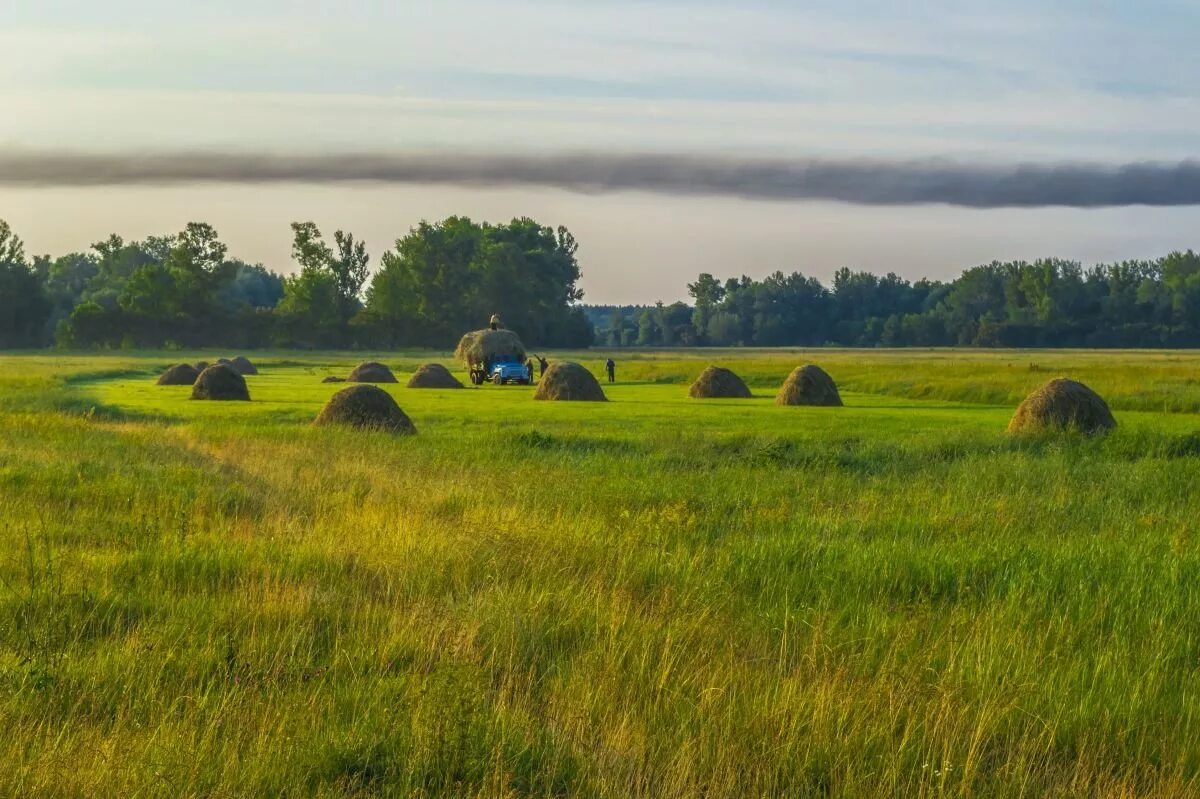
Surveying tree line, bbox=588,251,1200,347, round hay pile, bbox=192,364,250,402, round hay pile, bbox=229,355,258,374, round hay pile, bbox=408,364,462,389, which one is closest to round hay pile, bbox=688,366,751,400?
round hay pile, bbox=408,364,462,389

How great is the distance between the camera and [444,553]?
9867mm

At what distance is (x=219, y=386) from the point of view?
122ft

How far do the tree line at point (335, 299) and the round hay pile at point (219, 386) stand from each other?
211 ft

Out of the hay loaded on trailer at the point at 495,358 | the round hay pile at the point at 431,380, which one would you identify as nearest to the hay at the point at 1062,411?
the round hay pile at the point at 431,380

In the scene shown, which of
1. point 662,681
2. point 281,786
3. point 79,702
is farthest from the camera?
point 662,681

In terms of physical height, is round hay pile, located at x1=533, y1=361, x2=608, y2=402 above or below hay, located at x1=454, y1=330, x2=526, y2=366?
below

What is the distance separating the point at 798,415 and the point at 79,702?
2482cm

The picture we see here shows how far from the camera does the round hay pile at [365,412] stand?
24.2 m

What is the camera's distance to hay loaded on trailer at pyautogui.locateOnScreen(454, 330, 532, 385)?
53.2 meters

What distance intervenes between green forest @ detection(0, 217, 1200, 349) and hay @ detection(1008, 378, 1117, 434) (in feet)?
279

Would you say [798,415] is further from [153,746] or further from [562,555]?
[153,746]

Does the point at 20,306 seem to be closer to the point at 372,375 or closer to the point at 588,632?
the point at 372,375

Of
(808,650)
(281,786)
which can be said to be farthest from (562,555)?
(281,786)

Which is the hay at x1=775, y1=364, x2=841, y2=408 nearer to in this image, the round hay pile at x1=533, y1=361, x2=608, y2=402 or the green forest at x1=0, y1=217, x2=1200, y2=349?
the round hay pile at x1=533, y1=361, x2=608, y2=402
